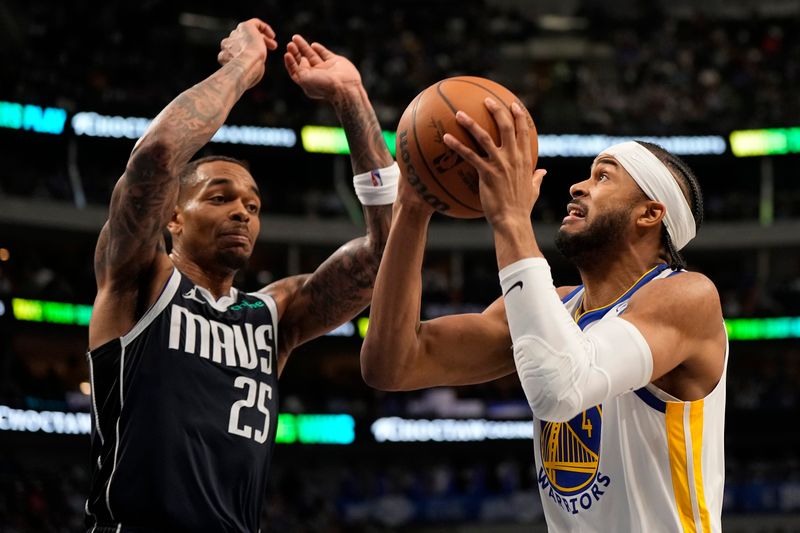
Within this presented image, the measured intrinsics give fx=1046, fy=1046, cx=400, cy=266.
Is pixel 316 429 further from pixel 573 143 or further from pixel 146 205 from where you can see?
pixel 146 205

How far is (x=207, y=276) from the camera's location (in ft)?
14.9

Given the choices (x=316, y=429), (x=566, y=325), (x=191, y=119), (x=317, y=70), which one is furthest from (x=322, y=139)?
(x=566, y=325)

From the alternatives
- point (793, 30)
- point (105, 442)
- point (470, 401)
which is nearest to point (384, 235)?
point (105, 442)

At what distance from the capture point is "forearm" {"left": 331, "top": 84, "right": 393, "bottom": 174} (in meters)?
4.69

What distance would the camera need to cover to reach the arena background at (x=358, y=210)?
21.9 meters

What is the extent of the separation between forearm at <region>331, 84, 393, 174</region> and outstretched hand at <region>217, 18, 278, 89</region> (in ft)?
1.28

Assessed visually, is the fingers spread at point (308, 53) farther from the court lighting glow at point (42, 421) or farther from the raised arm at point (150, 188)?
the court lighting glow at point (42, 421)

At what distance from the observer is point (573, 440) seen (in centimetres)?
349

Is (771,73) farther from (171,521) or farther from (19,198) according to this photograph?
(171,521)

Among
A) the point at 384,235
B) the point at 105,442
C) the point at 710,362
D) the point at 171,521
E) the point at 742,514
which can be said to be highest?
the point at 384,235

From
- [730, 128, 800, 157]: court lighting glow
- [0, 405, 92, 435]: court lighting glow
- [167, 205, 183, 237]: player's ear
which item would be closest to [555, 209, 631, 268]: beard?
[167, 205, 183, 237]: player's ear

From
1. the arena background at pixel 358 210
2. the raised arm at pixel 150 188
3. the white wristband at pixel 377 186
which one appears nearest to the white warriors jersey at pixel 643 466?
the white wristband at pixel 377 186

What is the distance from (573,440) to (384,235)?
59.5 inches

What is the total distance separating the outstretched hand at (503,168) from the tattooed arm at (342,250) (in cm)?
144
